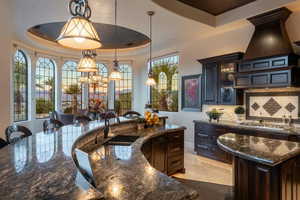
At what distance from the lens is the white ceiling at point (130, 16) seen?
11.6ft

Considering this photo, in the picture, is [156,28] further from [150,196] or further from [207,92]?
[150,196]

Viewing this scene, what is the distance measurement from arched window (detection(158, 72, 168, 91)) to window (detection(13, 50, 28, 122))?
4.66 metres

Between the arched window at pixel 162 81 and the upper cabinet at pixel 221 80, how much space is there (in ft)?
6.39

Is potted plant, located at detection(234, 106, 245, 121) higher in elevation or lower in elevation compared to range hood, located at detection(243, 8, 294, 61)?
lower

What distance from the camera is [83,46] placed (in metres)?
1.91

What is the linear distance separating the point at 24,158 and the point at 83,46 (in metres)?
1.12

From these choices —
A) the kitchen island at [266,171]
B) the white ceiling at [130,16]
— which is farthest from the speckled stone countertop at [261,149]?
the white ceiling at [130,16]

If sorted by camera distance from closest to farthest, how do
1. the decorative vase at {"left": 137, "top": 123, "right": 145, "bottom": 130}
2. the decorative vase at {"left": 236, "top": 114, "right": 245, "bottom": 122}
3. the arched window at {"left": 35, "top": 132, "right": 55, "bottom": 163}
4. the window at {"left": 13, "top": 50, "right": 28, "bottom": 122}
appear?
the arched window at {"left": 35, "top": 132, "right": 55, "bottom": 163} < the decorative vase at {"left": 137, "top": 123, "right": 145, "bottom": 130} < the decorative vase at {"left": 236, "top": 114, "right": 245, "bottom": 122} < the window at {"left": 13, "top": 50, "right": 28, "bottom": 122}

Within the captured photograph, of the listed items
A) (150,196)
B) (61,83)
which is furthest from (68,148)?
(61,83)

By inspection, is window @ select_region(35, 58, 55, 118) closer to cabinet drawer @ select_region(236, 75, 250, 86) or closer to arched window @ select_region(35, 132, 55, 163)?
arched window @ select_region(35, 132, 55, 163)

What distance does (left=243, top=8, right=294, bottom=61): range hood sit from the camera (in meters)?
3.78

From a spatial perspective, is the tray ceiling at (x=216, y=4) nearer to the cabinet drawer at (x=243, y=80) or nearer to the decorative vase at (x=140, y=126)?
the cabinet drawer at (x=243, y=80)

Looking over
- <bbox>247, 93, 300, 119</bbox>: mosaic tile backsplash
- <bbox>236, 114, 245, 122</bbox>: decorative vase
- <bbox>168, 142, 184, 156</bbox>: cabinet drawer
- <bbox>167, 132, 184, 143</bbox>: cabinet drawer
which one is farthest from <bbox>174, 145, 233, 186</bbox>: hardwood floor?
<bbox>247, 93, 300, 119</bbox>: mosaic tile backsplash

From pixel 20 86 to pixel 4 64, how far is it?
427 cm
